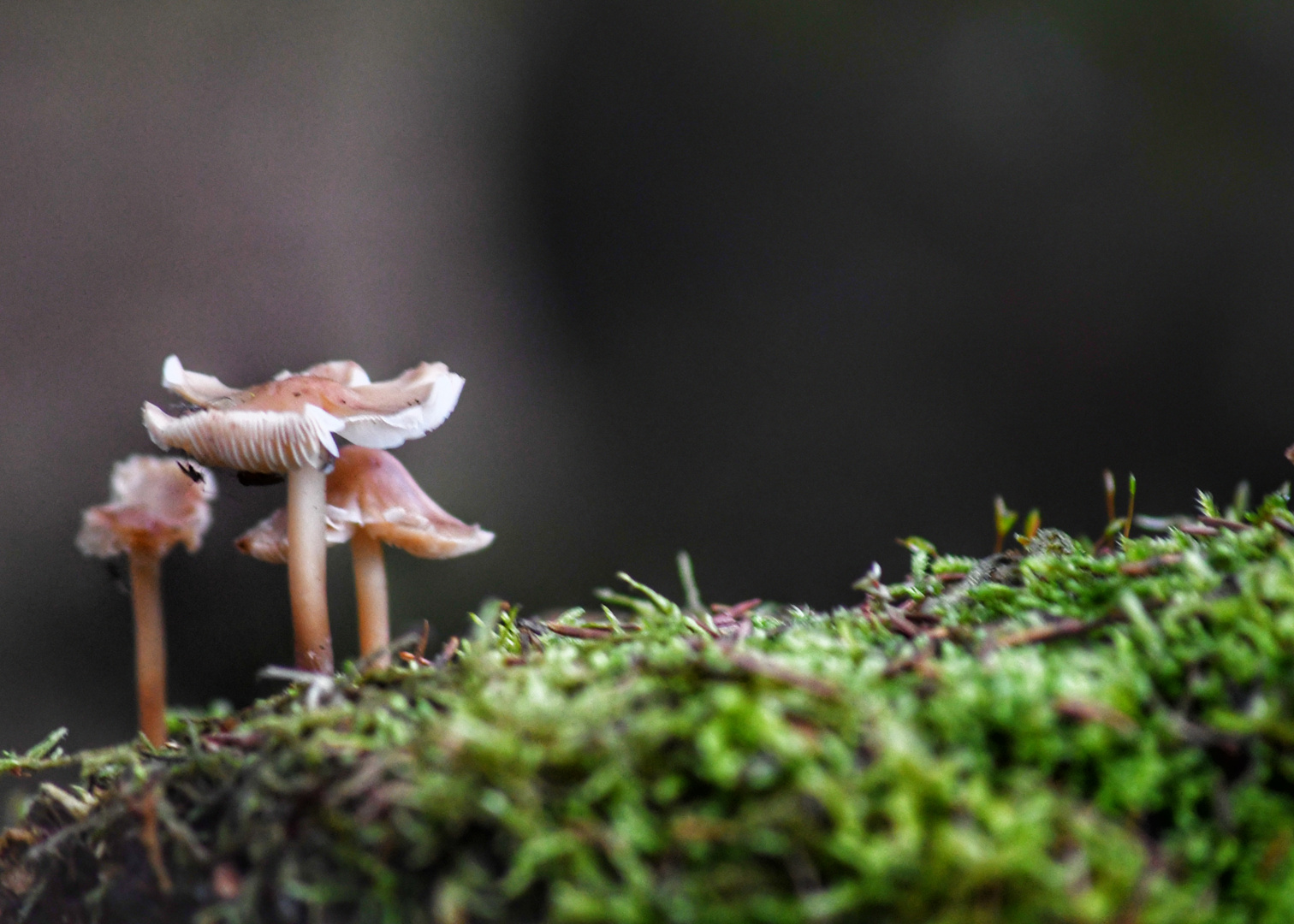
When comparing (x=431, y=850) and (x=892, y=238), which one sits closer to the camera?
(x=431, y=850)

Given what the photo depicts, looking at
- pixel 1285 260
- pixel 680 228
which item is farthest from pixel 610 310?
pixel 1285 260

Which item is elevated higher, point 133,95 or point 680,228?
point 133,95

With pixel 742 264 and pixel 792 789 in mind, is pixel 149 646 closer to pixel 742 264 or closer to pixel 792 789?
pixel 792 789

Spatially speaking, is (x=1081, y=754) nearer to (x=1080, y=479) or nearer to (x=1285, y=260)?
(x=1080, y=479)

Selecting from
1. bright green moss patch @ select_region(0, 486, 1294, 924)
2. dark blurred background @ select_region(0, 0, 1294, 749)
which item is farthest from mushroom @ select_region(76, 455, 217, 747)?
dark blurred background @ select_region(0, 0, 1294, 749)

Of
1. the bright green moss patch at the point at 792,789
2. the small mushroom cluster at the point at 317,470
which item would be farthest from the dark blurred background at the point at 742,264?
the bright green moss patch at the point at 792,789

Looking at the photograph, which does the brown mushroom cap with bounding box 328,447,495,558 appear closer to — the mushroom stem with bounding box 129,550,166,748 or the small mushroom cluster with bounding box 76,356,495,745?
the small mushroom cluster with bounding box 76,356,495,745
